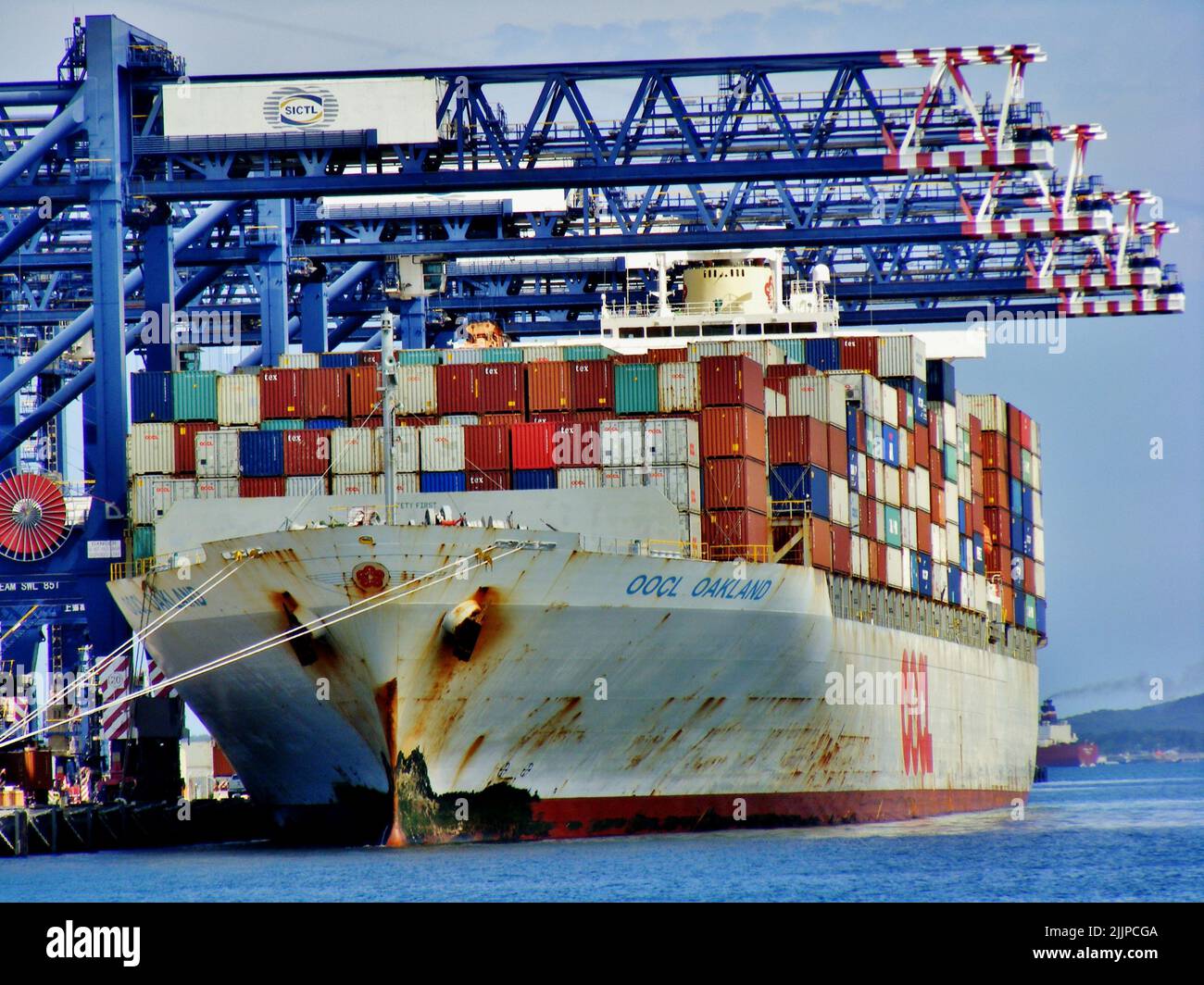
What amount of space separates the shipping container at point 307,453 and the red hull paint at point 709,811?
30.3ft

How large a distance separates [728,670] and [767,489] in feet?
16.1

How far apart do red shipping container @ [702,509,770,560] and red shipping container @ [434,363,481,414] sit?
5.89 metres

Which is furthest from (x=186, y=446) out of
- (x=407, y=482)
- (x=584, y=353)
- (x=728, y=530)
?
(x=728, y=530)

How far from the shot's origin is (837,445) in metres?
48.4

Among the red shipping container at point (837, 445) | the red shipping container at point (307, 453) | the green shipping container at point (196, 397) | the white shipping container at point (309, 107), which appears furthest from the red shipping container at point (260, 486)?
the red shipping container at point (837, 445)

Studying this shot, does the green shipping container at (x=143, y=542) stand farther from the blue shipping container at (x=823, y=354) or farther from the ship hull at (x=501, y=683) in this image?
the blue shipping container at (x=823, y=354)

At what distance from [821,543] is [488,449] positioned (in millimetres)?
8489

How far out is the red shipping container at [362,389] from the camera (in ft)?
148

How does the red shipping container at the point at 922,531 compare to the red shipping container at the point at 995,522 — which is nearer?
the red shipping container at the point at 922,531

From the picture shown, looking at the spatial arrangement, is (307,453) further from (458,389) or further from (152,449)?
(152,449)

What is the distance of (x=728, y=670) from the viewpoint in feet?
143

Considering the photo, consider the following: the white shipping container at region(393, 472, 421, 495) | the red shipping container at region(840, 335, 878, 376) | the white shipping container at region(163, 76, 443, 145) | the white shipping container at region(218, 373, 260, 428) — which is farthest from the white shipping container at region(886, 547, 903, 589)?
the white shipping container at region(218, 373, 260, 428)

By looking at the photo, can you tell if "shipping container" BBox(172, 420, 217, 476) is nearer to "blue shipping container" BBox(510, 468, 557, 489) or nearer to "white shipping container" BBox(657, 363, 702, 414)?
"blue shipping container" BBox(510, 468, 557, 489)
